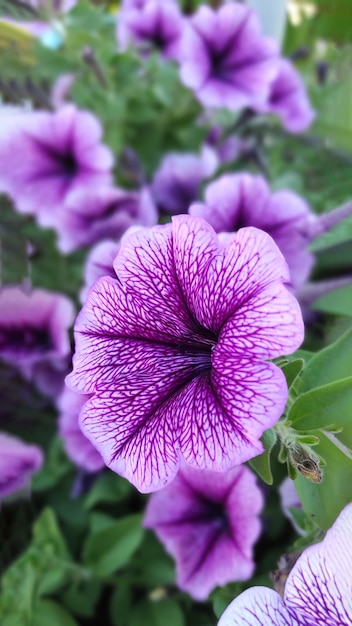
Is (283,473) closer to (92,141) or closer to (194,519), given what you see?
(194,519)

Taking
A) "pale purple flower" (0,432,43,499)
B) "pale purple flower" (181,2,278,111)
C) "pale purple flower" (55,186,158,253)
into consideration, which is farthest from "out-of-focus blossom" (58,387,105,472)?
"pale purple flower" (181,2,278,111)

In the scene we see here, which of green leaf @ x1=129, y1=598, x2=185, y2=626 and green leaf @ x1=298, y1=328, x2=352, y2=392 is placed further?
green leaf @ x1=129, y1=598, x2=185, y2=626

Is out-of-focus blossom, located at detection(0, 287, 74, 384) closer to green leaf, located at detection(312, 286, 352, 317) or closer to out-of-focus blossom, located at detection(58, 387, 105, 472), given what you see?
out-of-focus blossom, located at detection(58, 387, 105, 472)

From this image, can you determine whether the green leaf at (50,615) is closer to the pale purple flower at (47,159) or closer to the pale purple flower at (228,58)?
the pale purple flower at (47,159)

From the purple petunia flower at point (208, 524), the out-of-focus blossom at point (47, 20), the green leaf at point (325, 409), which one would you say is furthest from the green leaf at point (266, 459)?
the out-of-focus blossom at point (47, 20)

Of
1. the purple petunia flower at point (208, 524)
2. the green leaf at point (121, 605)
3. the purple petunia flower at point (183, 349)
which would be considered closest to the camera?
the purple petunia flower at point (183, 349)

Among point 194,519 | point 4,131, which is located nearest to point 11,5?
point 4,131
